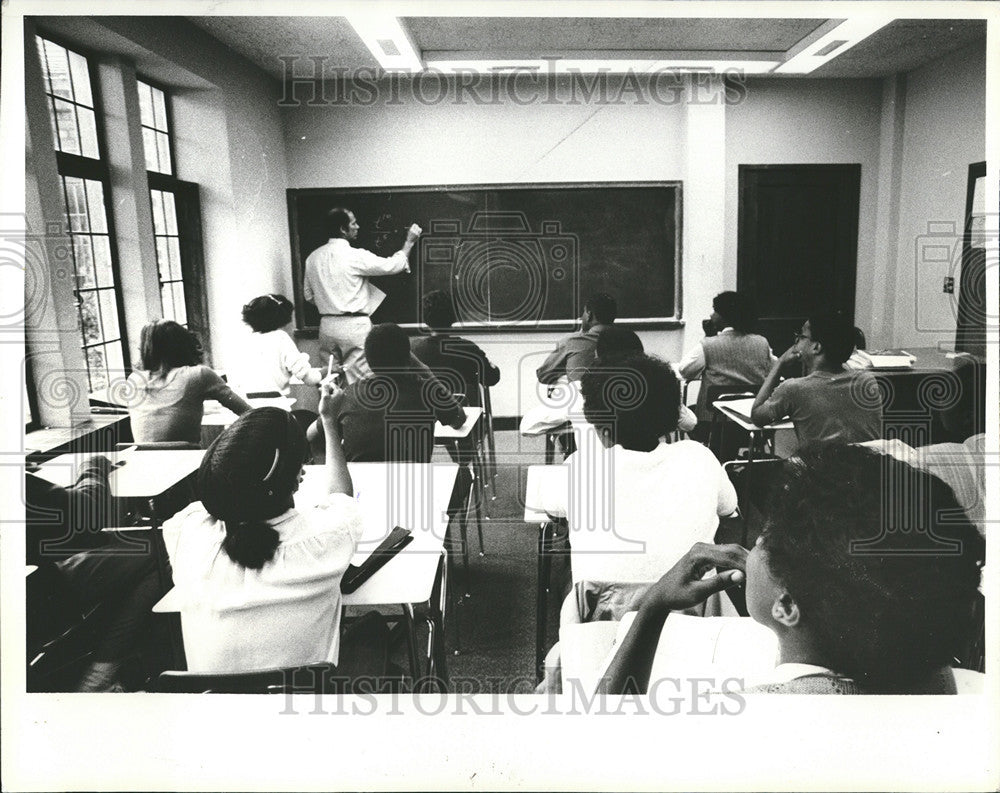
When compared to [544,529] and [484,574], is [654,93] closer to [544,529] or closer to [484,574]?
[544,529]

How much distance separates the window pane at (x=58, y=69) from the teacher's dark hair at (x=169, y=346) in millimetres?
567

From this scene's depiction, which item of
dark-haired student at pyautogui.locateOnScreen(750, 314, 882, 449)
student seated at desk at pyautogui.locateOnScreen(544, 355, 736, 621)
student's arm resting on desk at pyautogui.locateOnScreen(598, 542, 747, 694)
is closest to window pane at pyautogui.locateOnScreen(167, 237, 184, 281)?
student seated at desk at pyautogui.locateOnScreen(544, 355, 736, 621)

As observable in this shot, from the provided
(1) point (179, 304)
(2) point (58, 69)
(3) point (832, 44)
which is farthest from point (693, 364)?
(2) point (58, 69)

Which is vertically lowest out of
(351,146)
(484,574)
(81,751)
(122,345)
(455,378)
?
(81,751)

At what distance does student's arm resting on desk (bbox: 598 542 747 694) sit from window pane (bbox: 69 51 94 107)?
1.82 metres

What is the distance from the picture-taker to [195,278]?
1.83 m

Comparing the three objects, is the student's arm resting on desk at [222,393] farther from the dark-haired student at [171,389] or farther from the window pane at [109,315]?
the window pane at [109,315]

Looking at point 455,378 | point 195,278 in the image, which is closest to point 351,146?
point 195,278

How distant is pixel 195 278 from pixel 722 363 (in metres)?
1.38

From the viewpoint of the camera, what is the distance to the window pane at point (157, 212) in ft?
5.94

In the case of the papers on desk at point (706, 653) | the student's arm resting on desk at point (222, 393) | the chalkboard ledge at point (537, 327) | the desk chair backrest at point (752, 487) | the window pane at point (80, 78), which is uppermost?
the window pane at point (80, 78)

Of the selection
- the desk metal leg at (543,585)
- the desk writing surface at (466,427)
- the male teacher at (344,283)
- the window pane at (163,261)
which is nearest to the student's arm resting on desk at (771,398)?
the desk metal leg at (543,585)

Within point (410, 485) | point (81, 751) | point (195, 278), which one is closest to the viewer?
point (81, 751)

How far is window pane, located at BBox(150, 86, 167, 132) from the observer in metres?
1.76
